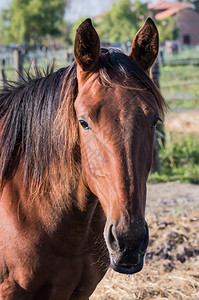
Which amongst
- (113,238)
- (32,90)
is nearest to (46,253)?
(113,238)

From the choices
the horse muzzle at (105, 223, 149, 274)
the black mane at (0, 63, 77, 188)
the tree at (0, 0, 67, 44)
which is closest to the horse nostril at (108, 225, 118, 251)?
the horse muzzle at (105, 223, 149, 274)

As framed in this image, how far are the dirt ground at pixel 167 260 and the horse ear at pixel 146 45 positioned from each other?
136 centimetres

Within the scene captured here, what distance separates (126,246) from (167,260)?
2.58 m

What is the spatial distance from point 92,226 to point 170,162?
225 inches

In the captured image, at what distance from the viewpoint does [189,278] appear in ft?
12.2

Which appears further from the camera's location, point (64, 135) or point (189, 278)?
point (189, 278)

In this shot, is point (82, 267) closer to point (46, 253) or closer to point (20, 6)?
point (46, 253)

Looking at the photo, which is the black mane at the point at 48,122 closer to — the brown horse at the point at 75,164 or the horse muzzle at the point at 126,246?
the brown horse at the point at 75,164

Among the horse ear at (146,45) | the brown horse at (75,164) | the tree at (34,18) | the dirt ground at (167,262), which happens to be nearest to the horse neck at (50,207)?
the brown horse at (75,164)

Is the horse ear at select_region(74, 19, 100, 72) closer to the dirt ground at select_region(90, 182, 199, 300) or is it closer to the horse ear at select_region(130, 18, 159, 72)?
the horse ear at select_region(130, 18, 159, 72)

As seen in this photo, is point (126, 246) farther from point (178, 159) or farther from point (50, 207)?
point (178, 159)

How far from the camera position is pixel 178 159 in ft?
26.1

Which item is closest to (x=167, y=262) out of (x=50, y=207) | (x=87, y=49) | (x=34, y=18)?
(x=50, y=207)

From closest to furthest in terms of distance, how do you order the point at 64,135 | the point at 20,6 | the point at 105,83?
Answer: the point at 105,83, the point at 64,135, the point at 20,6
